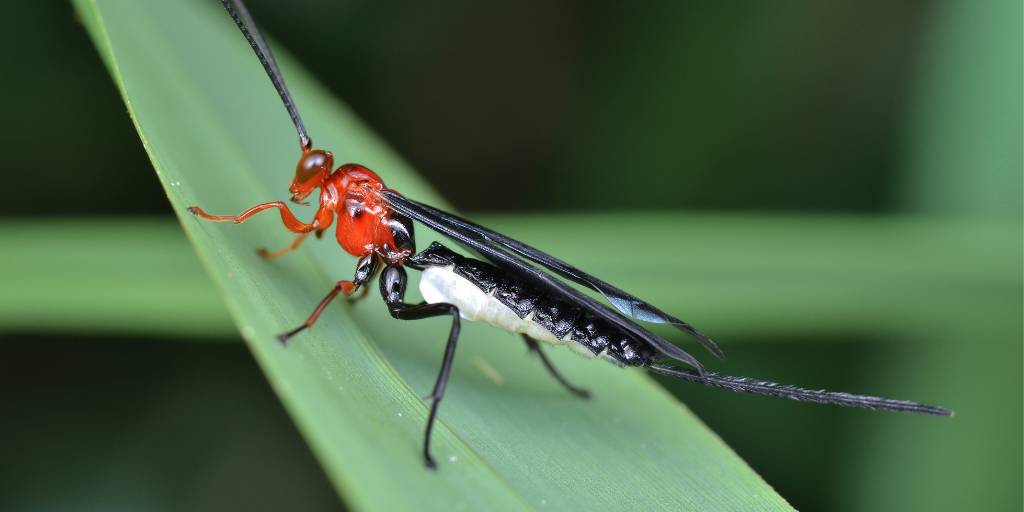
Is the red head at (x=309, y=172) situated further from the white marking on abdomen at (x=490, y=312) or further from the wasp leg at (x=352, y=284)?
the white marking on abdomen at (x=490, y=312)

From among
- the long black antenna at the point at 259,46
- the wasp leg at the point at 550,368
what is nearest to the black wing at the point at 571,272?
Result: the wasp leg at the point at 550,368

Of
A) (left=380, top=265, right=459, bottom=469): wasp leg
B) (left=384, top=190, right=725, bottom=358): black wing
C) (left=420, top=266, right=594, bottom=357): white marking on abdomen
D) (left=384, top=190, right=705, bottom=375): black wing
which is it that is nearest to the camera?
(left=380, top=265, right=459, bottom=469): wasp leg

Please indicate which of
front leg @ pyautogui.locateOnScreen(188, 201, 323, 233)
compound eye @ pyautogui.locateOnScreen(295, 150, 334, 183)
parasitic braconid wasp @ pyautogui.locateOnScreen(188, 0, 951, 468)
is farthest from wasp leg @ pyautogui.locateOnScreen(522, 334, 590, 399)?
compound eye @ pyautogui.locateOnScreen(295, 150, 334, 183)

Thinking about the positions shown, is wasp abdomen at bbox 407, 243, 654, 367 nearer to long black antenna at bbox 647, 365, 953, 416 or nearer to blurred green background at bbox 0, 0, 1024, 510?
long black antenna at bbox 647, 365, 953, 416

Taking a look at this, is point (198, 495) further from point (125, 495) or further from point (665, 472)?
point (665, 472)

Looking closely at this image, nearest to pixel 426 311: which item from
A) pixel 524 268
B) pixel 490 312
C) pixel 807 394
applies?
pixel 490 312

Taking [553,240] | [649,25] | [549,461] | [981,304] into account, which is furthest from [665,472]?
[649,25]

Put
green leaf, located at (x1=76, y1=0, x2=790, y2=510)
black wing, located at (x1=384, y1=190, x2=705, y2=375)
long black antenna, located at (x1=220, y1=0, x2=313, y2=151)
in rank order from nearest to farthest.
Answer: green leaf, located at (x1=76, y1=0, x2=790, y2=510)
long black antenna, located at (x1=220, y1=0, x2=313, y2=151)
black wing, located at (x1=384, y1=190, x2=705, y2=375)
